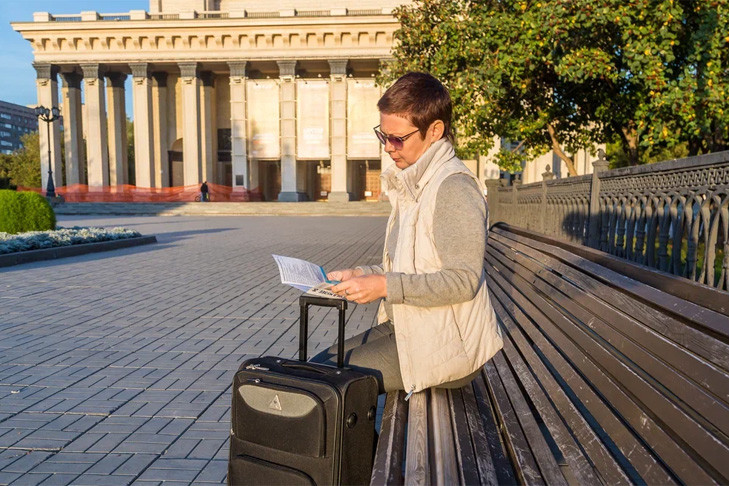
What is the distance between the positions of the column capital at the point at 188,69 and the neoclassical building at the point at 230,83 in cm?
7

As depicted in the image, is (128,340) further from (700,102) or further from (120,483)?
(700,102)

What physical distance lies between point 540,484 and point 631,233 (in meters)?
3.26

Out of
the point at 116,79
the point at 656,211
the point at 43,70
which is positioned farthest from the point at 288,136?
the point at 656,211

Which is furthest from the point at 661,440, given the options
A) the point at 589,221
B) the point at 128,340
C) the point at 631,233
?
the point at 128,340

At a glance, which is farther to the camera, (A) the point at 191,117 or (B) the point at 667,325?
(A) the point at 191,117

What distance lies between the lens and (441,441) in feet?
5.97

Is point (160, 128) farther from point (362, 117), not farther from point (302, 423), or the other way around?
point (302, 423)

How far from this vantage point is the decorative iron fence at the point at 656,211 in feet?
9.53

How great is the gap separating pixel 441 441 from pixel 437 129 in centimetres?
118

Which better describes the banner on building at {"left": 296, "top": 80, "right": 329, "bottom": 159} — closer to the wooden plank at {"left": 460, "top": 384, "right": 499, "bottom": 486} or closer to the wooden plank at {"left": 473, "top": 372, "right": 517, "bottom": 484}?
the wooden plank at {"left": 473, "top": 372, "right": 517, "bottom": 484}

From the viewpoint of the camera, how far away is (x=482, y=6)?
11.3m

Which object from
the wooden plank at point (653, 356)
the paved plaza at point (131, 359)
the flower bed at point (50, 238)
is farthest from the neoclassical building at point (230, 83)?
the wooden plank at point (653, 356)

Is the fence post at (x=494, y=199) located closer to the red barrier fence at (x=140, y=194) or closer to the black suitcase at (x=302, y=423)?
the black suitcase at (x=302, y=423)

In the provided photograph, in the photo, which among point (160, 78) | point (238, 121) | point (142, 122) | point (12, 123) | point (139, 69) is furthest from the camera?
point (12, 123)
